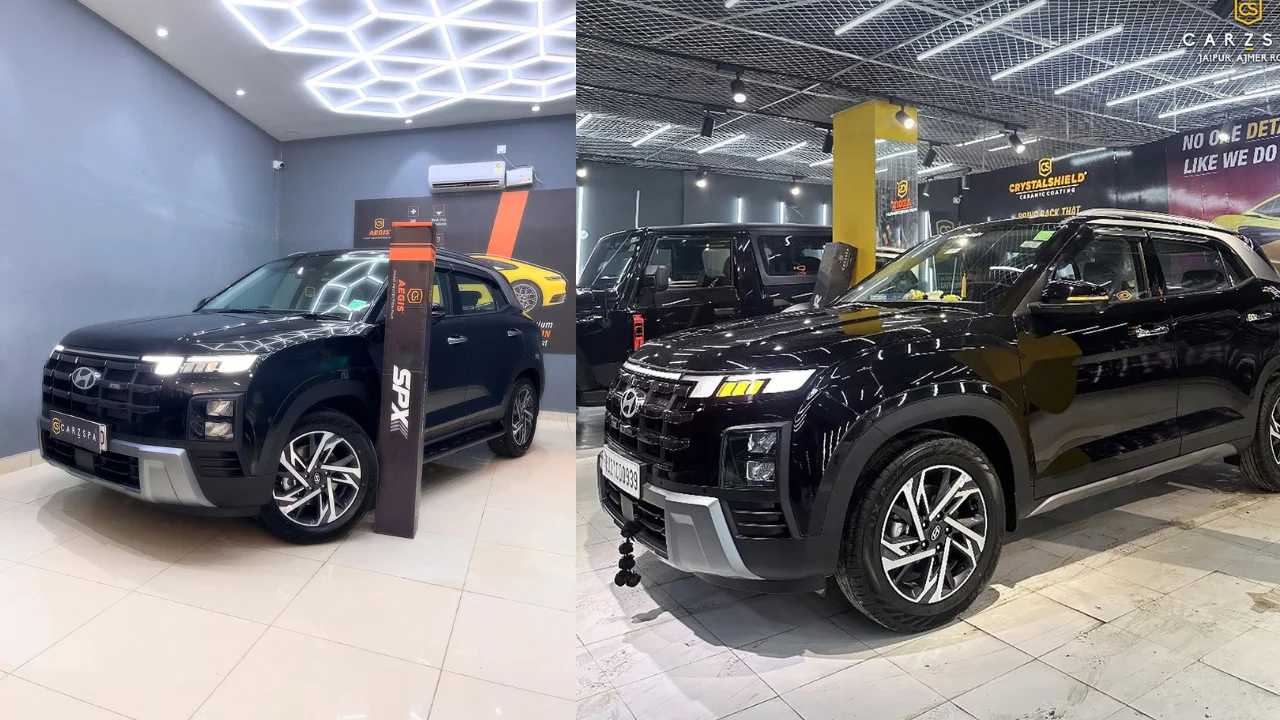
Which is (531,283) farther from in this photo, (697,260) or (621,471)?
(697,260)

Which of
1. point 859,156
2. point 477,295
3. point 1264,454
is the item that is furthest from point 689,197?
Result: point 1264,454

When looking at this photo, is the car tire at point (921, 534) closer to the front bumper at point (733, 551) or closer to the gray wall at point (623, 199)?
the front bumper at point (733, 551)

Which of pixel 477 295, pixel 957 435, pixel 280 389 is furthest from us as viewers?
pixel 957 435

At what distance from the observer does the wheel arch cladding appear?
1.29m

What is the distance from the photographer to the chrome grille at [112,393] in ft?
2.68

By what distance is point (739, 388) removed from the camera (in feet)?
4.23

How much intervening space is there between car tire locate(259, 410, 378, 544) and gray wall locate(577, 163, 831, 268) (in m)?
0.85

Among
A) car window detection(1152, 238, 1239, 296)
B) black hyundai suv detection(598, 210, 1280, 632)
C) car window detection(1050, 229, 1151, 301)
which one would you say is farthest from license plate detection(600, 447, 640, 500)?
car window detection(1152, 238, 1239, 296)

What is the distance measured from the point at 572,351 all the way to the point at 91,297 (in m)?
0.79

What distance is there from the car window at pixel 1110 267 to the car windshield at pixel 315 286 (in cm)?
169

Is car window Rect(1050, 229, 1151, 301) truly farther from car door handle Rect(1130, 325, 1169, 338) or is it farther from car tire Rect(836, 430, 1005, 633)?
car tire Rect(836, 430, 1005, 633)

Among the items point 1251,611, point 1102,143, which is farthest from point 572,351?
point 1102,143

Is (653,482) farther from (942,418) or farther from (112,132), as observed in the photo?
(112,132)

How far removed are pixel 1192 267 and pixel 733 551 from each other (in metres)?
1.69
